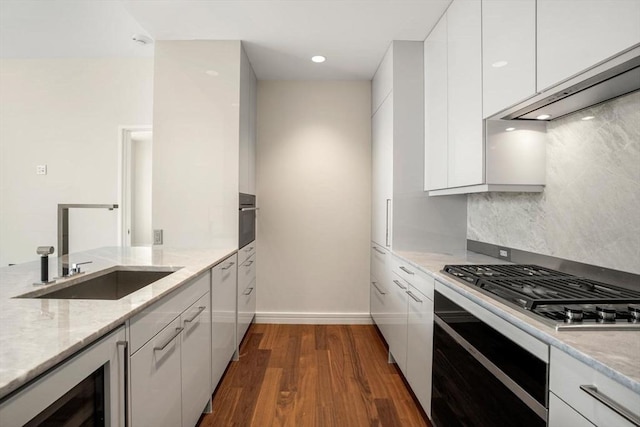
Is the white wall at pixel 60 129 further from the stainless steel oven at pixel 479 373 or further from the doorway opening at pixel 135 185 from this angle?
the stainless steel oven at pixel 479 373

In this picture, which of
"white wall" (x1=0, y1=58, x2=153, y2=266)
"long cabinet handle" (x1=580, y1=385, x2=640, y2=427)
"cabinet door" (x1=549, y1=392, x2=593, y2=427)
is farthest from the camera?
"white wall" (x1=0, y1=58, x2=153, y2=266)

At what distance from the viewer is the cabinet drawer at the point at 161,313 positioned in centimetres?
→ 112

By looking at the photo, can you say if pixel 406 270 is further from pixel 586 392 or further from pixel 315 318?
pixel 315 318

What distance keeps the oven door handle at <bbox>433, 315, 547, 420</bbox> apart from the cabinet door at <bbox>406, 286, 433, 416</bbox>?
0.77ft

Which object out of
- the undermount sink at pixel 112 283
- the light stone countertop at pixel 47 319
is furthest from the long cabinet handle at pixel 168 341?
the undermount sink at pixel 112 283

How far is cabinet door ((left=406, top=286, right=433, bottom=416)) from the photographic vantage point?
183 cm

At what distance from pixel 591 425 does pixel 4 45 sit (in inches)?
193

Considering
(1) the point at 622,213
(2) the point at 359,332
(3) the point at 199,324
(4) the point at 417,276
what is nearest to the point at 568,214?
(1) the point at 622,213

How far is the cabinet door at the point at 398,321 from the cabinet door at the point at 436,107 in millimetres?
759

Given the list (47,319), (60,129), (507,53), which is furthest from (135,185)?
(507,53)

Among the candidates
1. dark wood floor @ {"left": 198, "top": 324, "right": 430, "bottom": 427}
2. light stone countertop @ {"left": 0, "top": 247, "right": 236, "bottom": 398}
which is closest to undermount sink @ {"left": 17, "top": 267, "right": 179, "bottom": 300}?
light stone countertop @ {"left": 0, "top": 247, "right": 236, "bottom": 398}

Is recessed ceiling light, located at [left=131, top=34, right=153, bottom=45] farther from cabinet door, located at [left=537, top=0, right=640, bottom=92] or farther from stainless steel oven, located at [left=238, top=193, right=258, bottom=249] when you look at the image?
cabinet door, located at [left=537, top=0, right=640, bottom=92]

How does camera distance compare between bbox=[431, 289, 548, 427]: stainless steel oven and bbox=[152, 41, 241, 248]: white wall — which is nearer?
bbox=[431, 289, 548, 427]: stainless steel oven

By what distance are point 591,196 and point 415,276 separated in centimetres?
94
